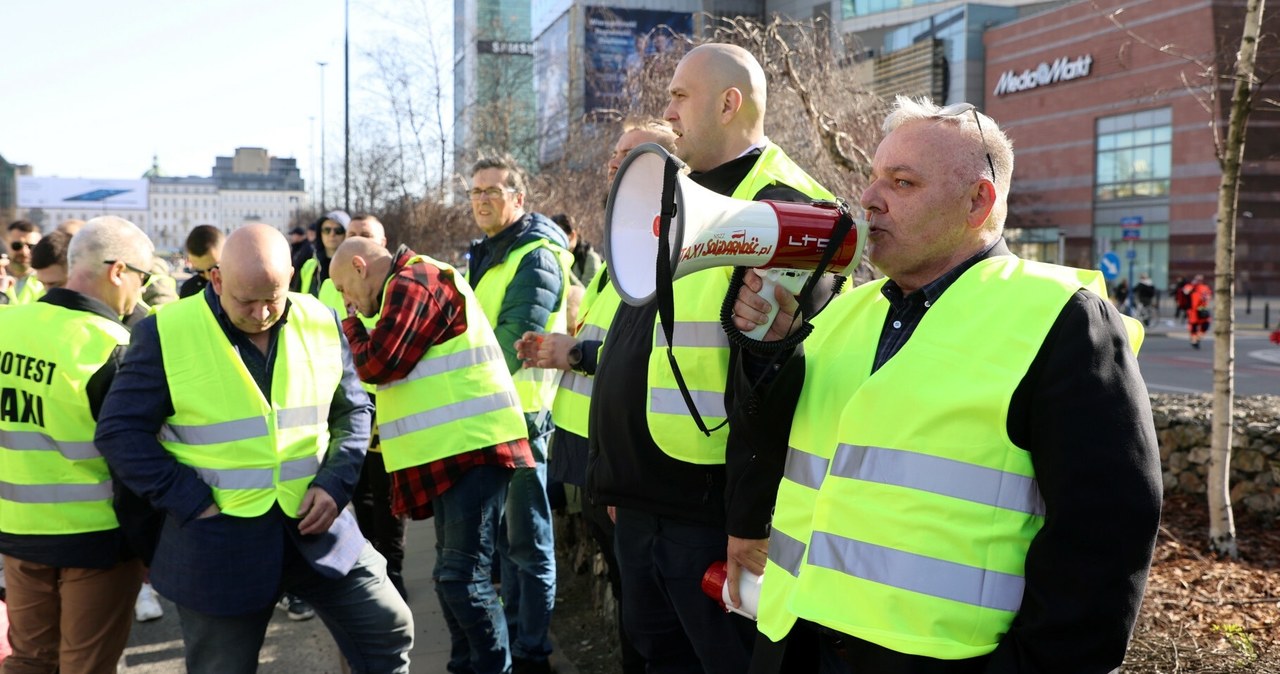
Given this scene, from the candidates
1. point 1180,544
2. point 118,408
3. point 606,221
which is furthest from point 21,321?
point 1180,544

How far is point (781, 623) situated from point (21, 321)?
3.03m

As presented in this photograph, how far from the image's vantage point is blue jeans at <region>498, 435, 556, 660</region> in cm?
452

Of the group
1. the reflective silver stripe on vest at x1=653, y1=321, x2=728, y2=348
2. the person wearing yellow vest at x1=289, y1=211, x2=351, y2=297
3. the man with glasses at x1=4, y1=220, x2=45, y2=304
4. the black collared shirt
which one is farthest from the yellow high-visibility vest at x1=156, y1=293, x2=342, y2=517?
the man with glasses at x1=4, y1=220, x2=45, y2=304

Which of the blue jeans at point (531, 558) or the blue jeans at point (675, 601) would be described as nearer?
the blue jeans at point (675, 601)

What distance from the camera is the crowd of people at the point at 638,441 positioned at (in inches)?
73.9

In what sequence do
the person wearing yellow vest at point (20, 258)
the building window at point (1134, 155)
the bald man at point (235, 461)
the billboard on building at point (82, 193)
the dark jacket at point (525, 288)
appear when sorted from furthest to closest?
the billboard on building at point (82, 193) → the building window at point (1134, 155) → the person wearing yellow vest at point (20, 258) → the dark jacket at point (525, 288) → the bald man at point (235, 461)

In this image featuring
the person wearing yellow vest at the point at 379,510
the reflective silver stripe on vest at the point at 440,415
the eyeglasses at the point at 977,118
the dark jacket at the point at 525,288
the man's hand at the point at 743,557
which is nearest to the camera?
the eyeglasses at the point at 977,118

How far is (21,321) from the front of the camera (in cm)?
371

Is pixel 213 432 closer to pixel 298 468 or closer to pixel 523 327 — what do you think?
pixel 298 468

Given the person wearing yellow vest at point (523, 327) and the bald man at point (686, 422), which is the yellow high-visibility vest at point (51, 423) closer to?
the person wearing yellow vest at point (523, 327)

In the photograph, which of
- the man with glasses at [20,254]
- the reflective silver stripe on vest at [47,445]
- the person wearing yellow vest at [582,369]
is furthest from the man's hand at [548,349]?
the man with glasses at [20,254]

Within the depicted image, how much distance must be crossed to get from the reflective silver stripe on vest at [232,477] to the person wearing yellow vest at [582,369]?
3.81ft

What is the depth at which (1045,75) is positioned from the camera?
4703cm

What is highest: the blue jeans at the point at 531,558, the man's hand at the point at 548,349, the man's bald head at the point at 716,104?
the man's bald head at the point at 716,104
